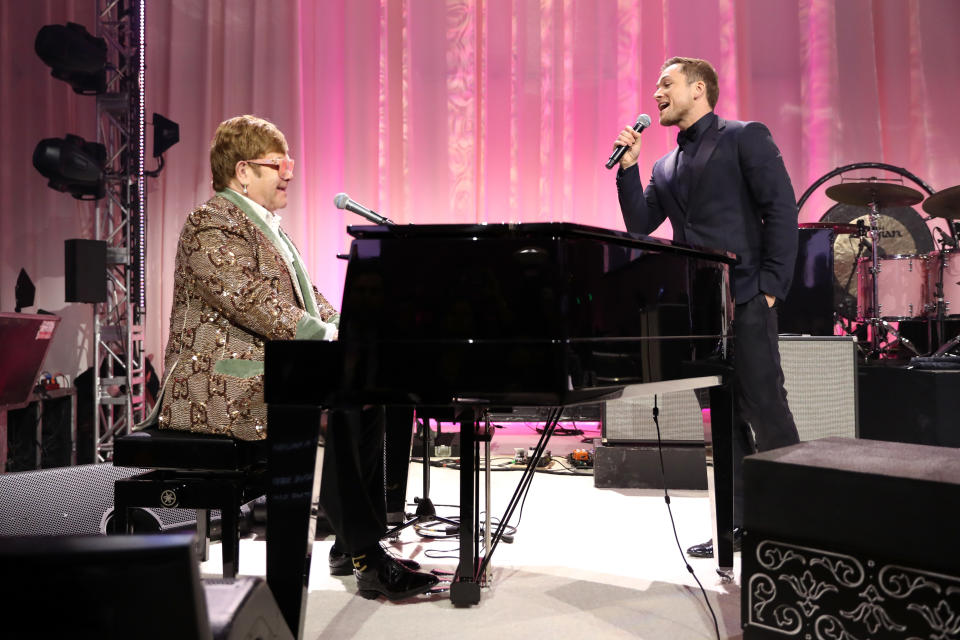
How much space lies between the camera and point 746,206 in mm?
2605

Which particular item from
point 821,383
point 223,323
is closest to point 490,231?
point 223,323

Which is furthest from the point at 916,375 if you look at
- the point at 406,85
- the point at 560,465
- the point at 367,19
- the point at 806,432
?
the point at 367,19

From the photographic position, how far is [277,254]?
2.03m

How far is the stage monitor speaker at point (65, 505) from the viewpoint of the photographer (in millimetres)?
2266

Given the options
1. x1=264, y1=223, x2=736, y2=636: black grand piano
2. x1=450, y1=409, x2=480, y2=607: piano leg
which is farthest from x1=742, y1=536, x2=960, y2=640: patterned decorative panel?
x1=450, y1=409, x2=480, y2=607: piano leg

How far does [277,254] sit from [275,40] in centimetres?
427

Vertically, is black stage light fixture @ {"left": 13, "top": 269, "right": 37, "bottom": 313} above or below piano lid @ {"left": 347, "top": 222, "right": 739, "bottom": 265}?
above

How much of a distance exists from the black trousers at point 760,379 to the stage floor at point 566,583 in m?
0.45

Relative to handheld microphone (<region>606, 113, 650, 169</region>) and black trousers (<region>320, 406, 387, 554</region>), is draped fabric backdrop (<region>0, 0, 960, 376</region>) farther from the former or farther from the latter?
black trousers (<region>320, 406, 387, 554</region>)

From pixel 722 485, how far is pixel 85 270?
380cm

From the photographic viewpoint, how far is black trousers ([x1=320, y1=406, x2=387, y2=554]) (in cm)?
226

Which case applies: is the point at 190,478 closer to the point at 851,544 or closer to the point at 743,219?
the point at 851,544

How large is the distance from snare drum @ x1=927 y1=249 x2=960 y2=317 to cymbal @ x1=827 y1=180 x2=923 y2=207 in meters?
0.37

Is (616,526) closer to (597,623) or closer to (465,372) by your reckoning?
(597,623)
